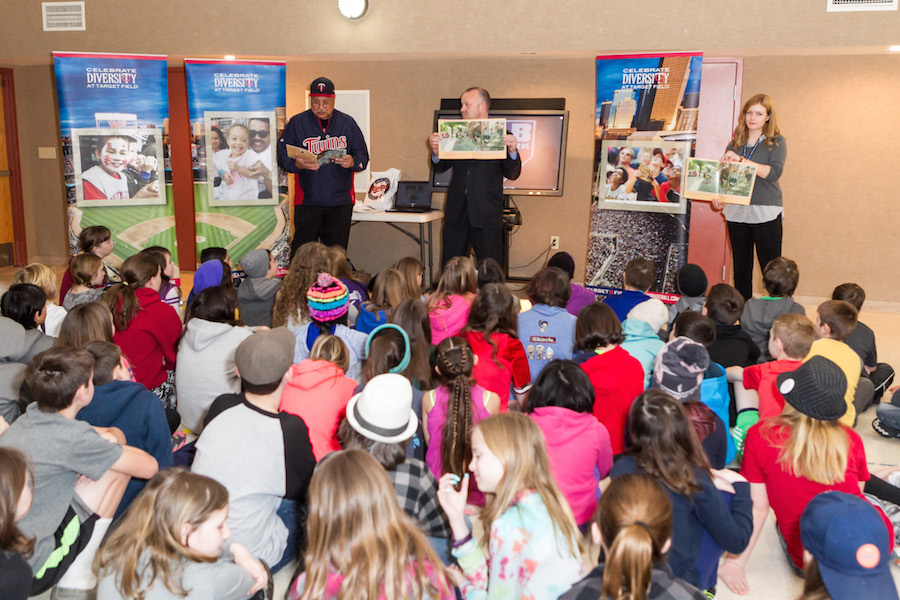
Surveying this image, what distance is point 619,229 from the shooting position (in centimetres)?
578

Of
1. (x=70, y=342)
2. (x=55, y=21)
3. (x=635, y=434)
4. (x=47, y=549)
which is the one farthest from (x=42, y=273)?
(x=55, y=21)

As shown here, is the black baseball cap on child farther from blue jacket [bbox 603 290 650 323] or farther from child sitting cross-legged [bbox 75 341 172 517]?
child sitting cross-legged [bbox 75 341 172 517]

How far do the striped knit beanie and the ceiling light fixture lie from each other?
346 centimetres

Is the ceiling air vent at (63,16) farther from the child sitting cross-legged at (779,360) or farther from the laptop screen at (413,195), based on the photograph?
the child sitting cross-legged at (779,360)

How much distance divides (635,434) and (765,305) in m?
2.14

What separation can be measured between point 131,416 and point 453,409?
3.51 feet

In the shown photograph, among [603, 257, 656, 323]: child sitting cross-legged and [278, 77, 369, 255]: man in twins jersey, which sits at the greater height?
[278, 77, 369, 255]: man in twins jersey

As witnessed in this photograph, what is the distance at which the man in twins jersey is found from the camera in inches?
222

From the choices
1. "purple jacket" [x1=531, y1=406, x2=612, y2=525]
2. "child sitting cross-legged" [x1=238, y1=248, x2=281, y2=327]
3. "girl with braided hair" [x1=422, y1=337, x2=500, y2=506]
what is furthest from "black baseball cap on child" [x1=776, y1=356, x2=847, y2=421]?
"child sitting cross-legged" [x1=238, y1=248, x2=281, y2=327]

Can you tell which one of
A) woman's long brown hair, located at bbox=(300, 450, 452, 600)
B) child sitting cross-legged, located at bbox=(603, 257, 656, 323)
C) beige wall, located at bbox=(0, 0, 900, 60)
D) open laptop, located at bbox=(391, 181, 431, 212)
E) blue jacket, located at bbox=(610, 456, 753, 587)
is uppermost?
beige wall, located at bbox=(0, 0, 900, 60)

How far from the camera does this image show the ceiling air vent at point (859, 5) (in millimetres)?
5258

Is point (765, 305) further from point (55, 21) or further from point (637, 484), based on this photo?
point (55, 21)

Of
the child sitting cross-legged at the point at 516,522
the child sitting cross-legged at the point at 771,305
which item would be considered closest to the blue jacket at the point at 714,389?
the child sitting cross-legged at the point at 771,305

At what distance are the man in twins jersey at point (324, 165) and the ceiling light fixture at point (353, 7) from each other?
93 cm
